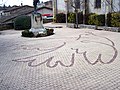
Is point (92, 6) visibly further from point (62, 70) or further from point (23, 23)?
point (62, 70)

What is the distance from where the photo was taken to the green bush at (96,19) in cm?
2794

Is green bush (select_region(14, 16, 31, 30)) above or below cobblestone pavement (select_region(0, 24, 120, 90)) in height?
above

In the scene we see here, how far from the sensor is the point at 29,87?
7.68 m

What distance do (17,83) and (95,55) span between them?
17.7 ft

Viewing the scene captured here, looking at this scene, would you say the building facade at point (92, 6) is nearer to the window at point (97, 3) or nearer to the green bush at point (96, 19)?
the window at point (97, 3)

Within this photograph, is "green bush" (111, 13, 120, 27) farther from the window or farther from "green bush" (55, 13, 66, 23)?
"green bush" (55, 13, 66, 23)

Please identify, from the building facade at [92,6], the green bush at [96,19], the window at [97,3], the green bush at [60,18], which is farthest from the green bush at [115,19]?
the green bush at [60,18]

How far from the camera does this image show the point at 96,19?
28766 millimetres

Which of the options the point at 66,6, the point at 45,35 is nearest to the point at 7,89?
the point at 45,35

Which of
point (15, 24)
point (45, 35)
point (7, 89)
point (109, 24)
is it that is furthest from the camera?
point (15, 24)

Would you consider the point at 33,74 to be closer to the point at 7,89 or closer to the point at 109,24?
the point at 7,89

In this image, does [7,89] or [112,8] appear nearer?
[7,89]

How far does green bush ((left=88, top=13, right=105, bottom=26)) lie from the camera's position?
27.9 metres

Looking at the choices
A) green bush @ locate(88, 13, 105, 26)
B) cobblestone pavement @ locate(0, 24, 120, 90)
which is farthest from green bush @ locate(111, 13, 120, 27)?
cobblestone pavement @ locate(0, 24, 120, 90)
